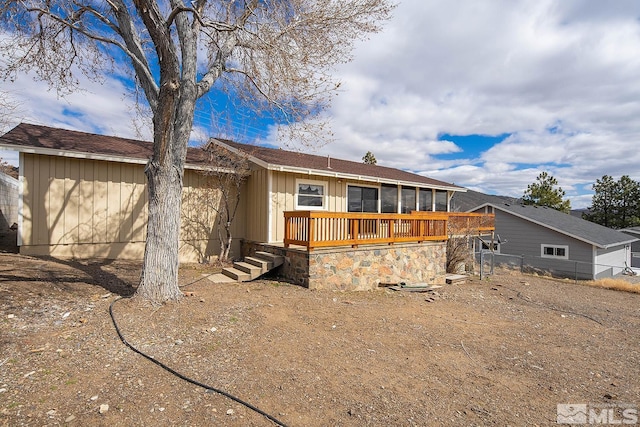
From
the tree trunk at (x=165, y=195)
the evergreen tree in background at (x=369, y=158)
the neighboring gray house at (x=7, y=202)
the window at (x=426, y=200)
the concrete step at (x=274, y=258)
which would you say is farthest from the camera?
the evergreen tree in background at (x=369, y=158)

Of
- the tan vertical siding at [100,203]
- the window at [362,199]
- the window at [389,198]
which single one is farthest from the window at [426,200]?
the tan vertical siding at [100,203]

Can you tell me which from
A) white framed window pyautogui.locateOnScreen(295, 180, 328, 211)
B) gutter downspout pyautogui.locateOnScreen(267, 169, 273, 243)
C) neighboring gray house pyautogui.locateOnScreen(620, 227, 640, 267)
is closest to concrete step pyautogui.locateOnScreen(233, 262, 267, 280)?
gutter downspout pyautogui.locateOnScreen(267, 169, 273, 243)

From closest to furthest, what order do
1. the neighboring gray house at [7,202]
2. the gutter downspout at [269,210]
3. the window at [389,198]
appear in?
the gutter downspout at [269,210] < the neighboring gray house at [7,202] < the window at [389,198]

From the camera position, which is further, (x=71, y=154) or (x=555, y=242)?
(x=555, y=242)

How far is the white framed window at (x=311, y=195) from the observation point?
998 cm

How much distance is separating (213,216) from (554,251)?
1869 centimetres

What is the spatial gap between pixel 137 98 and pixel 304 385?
26.8ft

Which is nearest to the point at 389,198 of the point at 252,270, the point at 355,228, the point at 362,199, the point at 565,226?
the point at 362,199

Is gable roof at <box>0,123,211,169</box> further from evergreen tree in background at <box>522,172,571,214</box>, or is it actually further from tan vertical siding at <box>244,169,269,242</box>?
evergreen tree in background at <box>522,172,571,214</box>

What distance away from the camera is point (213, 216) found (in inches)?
393

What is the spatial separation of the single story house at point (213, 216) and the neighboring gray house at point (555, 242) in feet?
27.2

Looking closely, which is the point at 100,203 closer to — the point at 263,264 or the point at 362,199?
the point at 263,264

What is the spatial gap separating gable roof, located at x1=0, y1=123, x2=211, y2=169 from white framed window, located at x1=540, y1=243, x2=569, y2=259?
62.1 feet

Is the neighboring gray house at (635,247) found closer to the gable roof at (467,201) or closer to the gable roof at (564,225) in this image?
the gable roof at (564,225)
